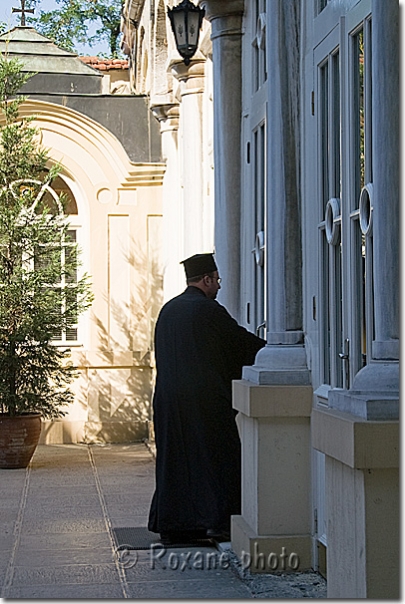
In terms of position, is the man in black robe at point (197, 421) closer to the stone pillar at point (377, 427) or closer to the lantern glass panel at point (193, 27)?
the stone pillar at point (377, 427)

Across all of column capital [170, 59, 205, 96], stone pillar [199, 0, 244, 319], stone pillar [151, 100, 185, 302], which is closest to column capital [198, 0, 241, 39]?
stone pillar [199, 0, 244, 319]

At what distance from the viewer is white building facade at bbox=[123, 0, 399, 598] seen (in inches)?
146

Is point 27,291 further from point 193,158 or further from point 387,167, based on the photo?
point 387,167

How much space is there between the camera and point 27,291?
11234 mm

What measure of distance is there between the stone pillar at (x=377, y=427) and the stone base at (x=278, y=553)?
1783mm

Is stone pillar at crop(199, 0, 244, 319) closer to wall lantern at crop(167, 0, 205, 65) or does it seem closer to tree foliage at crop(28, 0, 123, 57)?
wall lantern at crop(167, 0, 205, 65)

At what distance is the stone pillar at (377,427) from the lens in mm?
3555

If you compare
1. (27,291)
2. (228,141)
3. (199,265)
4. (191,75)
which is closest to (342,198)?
(199,265)

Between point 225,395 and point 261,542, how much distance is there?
1204 millimetres

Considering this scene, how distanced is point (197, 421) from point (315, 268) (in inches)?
55.4

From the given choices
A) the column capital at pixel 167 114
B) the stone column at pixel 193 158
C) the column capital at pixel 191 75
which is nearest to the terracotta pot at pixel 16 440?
the stone column at pixel 193 158

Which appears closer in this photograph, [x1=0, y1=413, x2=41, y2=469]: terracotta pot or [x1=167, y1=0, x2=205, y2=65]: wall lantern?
[x1=167, y1=0, x2=205, y2=65]: wall lantern

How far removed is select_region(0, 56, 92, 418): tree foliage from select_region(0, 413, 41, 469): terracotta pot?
169 millimetres

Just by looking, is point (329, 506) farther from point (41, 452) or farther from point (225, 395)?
point (41, 452)
